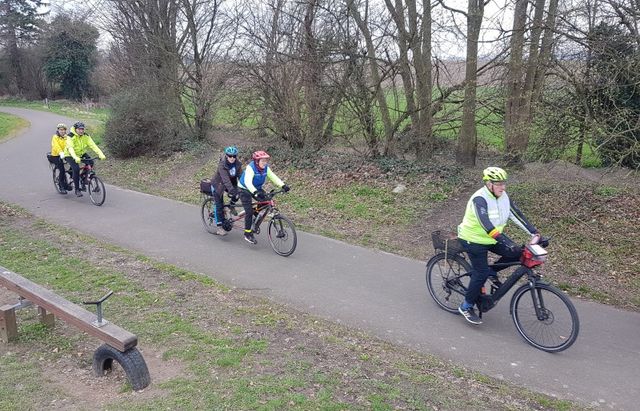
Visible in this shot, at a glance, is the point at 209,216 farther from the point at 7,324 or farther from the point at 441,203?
the point at 441,203

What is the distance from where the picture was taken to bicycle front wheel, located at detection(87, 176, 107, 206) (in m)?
11.7

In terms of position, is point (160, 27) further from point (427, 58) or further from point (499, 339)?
point (499, 339)

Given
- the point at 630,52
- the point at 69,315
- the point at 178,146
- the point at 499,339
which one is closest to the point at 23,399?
the point at 69,315

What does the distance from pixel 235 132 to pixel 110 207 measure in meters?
7.56

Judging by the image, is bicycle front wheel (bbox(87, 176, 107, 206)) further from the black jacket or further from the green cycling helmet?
the green cycling helmet

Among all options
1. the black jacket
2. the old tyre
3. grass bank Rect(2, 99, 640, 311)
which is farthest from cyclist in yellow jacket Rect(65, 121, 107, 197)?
the old tyre

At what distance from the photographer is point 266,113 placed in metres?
15.3

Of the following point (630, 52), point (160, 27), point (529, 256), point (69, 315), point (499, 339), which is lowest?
point (499, 339)

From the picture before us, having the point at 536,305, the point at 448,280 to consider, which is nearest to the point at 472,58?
the point at 448,280

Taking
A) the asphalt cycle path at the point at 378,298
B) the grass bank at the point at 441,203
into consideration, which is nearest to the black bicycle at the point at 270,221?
the asphalt cycle path at the point at 378,298

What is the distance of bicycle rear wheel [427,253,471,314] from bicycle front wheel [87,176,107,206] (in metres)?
8.21

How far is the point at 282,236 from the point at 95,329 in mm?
4044

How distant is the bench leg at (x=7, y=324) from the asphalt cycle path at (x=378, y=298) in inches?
103

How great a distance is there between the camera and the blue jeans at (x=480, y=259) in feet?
18.9
